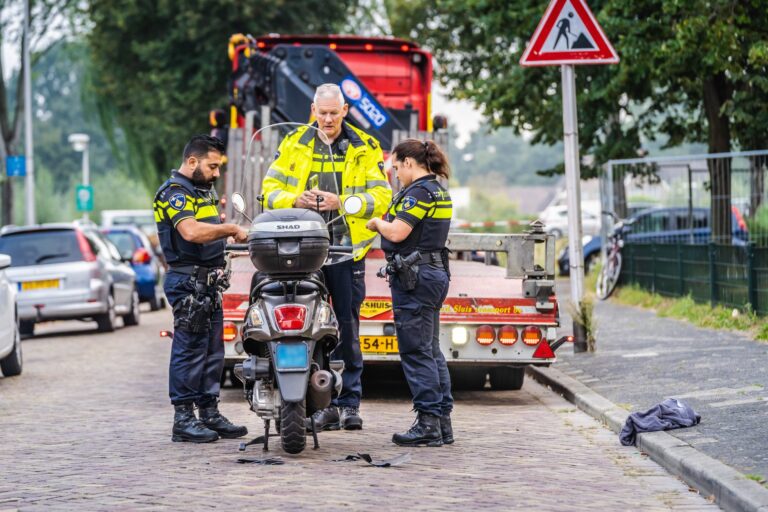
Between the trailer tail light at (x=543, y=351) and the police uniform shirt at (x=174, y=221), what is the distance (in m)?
2.97

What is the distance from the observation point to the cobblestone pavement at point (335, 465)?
707cm

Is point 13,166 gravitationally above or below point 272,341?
above

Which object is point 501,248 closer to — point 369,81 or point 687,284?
point 369,81

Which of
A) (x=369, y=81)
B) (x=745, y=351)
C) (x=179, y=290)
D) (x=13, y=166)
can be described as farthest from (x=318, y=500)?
(x=13, y=166)

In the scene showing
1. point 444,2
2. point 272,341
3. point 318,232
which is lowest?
point 272,341

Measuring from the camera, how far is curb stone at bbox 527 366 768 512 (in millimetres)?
6730

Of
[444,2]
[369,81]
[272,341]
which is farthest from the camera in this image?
[444,2]

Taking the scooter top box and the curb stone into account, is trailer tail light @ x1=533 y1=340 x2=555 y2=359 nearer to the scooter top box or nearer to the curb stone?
the curb stone

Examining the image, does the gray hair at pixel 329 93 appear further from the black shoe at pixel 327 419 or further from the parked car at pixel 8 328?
the parked car at pixel 8 328

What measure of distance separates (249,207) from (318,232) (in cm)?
491

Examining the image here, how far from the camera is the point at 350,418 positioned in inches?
374

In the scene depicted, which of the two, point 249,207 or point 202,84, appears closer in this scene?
point 249,207

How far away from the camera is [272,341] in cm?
820

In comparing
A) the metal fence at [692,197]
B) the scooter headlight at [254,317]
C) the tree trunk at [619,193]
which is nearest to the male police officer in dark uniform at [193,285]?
the scooter headlight at [254,317]
